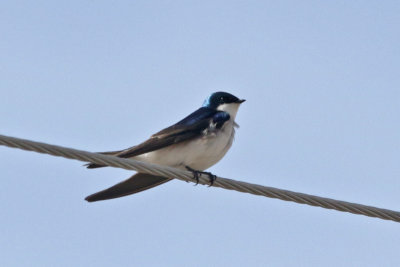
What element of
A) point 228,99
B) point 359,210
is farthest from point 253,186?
point 228,99

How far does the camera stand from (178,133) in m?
7.46

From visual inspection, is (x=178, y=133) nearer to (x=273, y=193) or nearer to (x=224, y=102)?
(x=224, y=102)

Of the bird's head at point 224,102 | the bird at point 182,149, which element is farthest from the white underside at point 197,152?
the bird's head at point 224,102

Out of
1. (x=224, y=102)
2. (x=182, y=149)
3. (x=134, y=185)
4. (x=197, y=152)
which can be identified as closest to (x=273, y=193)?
(x=197, y=152)

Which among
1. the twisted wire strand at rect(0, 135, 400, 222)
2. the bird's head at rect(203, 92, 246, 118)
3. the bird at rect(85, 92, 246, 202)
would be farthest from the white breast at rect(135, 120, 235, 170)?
the twisted wire strand at rect(0, 135, 400, 222)

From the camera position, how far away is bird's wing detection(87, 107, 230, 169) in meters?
7.32

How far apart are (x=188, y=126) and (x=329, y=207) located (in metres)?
2.30

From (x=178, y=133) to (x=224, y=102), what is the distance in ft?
3.57

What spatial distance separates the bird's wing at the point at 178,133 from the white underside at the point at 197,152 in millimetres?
53

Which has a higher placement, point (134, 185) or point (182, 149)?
point (182, 149)

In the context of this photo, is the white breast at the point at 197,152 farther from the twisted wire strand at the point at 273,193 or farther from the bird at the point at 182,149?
the twisted wire strand at the point at 273,193

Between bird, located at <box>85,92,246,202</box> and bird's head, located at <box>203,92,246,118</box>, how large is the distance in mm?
591

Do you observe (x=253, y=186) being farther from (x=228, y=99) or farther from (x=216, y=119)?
(x=228, y=99)

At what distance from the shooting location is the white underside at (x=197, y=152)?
7301 millimetres
